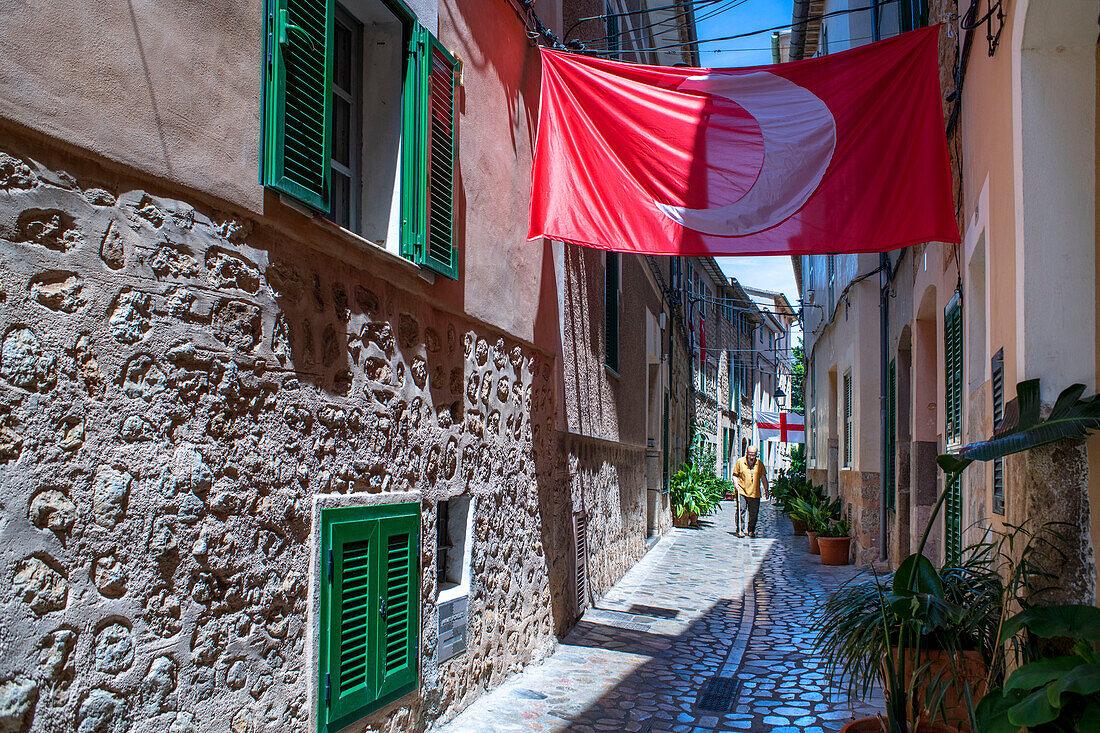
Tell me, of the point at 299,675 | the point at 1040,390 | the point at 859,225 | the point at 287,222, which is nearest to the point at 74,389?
the point at 287,222

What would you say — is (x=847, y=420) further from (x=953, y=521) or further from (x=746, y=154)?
(x=746, y=154)

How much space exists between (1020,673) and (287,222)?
122 inches

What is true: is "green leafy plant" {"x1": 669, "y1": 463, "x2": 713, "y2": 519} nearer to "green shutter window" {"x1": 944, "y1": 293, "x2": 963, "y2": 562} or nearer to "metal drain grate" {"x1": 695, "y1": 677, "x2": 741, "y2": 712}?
"green shutter window" {"x1": 944, "y1": 293, "x2": 963, "y2": 562}

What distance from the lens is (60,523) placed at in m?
2.54

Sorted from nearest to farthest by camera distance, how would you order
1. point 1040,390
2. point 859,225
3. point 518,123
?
1. point 1040,390
2. point 859,225
3. point 518,123

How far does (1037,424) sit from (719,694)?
3559mm

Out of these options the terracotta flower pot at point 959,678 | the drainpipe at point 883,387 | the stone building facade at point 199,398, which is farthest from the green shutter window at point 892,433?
the stone building facade at point 199,398

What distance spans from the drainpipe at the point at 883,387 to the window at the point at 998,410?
21.9 feet

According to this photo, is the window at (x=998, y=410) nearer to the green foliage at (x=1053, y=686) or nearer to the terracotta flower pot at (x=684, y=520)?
the green foliage at (x=1053, y=686)

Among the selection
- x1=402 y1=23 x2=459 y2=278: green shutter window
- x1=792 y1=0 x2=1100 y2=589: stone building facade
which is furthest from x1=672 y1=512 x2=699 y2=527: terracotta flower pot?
x1=402 y1=23 x2=459 y2=278: green shutter window

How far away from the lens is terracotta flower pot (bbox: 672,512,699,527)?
18.1m

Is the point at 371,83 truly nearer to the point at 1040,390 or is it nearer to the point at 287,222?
the point at 287,222

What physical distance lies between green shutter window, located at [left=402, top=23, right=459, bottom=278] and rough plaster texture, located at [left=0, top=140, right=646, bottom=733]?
1.09 feet

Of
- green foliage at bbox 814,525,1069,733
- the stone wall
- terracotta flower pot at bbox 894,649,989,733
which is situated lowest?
terracotta flower pot at bbox 894,649,989,733
